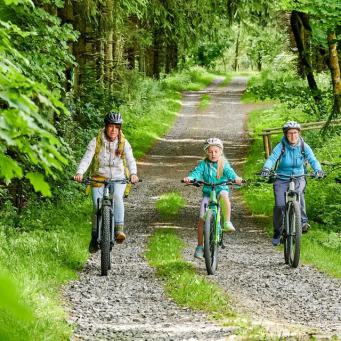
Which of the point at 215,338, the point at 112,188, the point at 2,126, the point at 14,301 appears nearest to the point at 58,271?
the point at 112,188

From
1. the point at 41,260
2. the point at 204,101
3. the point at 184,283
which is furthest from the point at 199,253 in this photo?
the point at 204,101

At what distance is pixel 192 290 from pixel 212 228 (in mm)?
1630

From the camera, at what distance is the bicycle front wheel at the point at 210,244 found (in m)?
9.49

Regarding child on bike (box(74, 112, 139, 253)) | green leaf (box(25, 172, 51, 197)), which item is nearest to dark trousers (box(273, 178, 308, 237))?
child on bike (box(74, 112, 139, 253))

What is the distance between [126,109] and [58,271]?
25199 mm

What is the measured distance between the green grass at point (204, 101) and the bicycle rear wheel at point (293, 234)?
108ft

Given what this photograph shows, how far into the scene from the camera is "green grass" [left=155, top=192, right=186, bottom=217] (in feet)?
54.1

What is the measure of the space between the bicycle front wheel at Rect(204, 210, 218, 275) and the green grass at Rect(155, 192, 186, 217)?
20.9ft

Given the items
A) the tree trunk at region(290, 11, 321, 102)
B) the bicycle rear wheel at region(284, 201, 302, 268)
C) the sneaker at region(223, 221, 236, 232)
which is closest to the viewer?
the sneaker at region(223, 221, 236, 232)

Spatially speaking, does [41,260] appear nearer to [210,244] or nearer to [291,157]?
[210,244]

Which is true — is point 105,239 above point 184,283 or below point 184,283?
above

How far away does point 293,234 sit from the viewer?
10.4 metres

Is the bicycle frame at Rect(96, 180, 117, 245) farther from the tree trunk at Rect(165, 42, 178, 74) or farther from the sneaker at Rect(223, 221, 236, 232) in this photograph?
the tree trunk at Rect(165, 42, 178, 74)

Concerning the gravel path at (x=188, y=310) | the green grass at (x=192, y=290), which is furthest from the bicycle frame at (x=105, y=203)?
the green grass at (x=192, y=290)
